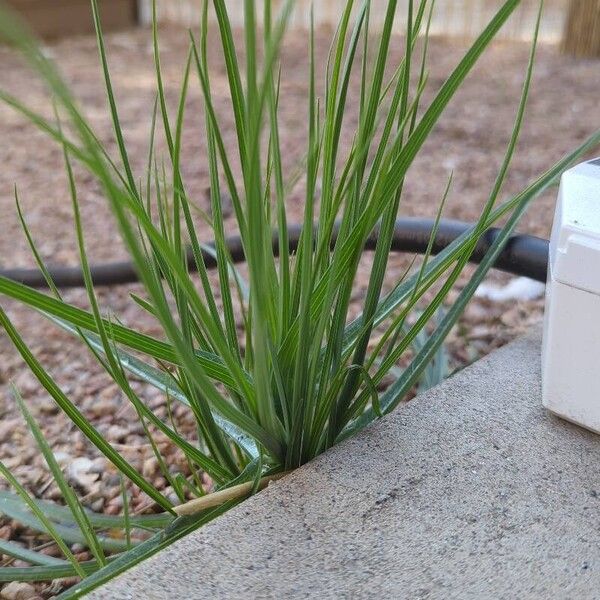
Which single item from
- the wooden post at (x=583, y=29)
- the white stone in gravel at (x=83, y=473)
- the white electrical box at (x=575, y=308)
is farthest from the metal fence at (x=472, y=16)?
the white electrical box at (x=575, y=308)

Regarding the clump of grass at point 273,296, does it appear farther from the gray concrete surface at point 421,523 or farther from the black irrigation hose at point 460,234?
the black irrigation hose at point 460,234

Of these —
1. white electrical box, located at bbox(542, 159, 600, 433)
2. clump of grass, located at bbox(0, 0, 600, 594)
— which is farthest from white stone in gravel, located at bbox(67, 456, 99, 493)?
white electrical box, located at bbox(542, 159, 600, 433)

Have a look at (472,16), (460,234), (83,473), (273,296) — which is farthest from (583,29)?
(273,296)

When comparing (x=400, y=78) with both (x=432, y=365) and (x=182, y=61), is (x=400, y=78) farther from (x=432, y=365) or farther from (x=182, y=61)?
(x=182, y=61)

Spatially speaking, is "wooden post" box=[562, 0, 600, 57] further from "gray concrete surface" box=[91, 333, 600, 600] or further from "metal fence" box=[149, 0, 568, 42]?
"gray concrete surface" box=[91, 333, 600, 600]

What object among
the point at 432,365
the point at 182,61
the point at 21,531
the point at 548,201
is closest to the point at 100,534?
the point at 21,531

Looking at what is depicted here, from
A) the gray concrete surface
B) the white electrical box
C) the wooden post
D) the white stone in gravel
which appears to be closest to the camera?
the gray concrete surface
